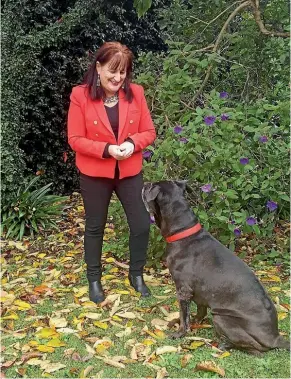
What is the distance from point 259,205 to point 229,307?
2.38m

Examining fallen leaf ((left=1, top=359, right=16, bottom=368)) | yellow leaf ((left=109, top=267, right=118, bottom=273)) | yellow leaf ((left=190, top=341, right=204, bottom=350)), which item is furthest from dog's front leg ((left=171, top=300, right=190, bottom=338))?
yellow leaf ((left=109, top=267, right=118, bottom=273))

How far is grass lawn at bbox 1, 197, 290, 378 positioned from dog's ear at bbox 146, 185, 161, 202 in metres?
1.03

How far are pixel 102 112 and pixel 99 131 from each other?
0.48ft

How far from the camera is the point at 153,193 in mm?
3822

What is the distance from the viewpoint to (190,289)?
3.75 meters

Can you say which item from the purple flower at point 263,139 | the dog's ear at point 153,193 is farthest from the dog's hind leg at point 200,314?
the purple flower at point 263,139

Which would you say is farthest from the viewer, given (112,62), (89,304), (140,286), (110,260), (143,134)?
(110,260)

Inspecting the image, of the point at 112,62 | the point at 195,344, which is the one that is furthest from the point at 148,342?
the point at 112,62

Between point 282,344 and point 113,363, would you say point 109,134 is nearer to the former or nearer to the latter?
point 113,363

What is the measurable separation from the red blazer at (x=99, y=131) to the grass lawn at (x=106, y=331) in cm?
116

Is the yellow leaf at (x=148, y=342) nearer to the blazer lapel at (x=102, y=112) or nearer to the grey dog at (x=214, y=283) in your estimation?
the grey dog at (x=214, y=283)

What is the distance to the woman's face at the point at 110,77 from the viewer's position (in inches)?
158

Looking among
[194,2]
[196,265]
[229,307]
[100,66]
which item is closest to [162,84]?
[100,66]

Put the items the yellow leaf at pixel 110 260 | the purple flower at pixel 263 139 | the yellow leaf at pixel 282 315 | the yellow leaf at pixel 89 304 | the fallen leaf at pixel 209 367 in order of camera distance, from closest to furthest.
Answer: the fallen leaf at pixel 209 367, the yellow leaf at pixel 282 315, the yellow leaf at pixel 89 304, the purple flower at pixel 263 139, the yellow leaf at pixel 110 260
